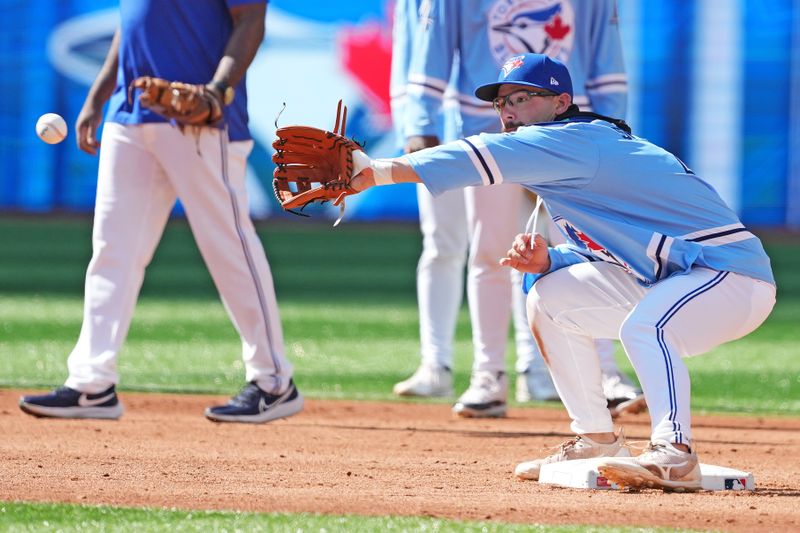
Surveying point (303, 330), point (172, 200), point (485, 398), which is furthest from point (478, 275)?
point (303, 330)

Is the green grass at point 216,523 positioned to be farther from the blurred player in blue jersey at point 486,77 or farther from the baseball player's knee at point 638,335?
the blurred player in blue jersey at point 486,77

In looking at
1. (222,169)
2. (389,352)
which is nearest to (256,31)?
(222,169)

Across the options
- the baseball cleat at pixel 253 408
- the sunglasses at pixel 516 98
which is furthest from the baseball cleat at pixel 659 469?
the baseball cleat at pixel 253 408

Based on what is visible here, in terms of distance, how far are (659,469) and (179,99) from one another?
2295 millimetres

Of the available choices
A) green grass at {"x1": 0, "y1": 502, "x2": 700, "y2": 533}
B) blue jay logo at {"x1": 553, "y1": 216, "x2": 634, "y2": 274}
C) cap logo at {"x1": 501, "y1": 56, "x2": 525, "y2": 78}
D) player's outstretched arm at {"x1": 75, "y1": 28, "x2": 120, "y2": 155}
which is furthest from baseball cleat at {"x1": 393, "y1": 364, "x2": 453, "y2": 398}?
green grass at {"x1": 0, "y1": 502, "x2": 700, "y2": 533}

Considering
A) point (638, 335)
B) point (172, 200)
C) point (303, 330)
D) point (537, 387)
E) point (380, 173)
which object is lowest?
point (303, 330)

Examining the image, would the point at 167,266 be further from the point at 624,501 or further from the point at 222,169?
the point at 624,501

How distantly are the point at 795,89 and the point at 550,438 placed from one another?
1256 centimetres

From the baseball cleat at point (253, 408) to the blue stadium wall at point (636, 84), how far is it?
35.8ft

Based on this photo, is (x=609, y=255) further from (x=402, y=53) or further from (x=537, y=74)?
(x=402, y=53)

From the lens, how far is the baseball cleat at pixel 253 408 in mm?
5770

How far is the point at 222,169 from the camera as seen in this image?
5.72m

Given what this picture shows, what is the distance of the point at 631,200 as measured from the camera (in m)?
4.37

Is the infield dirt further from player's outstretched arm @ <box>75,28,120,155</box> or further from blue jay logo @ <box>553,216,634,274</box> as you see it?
player's outstretched arm @ <box>75,28,120,155</box>
